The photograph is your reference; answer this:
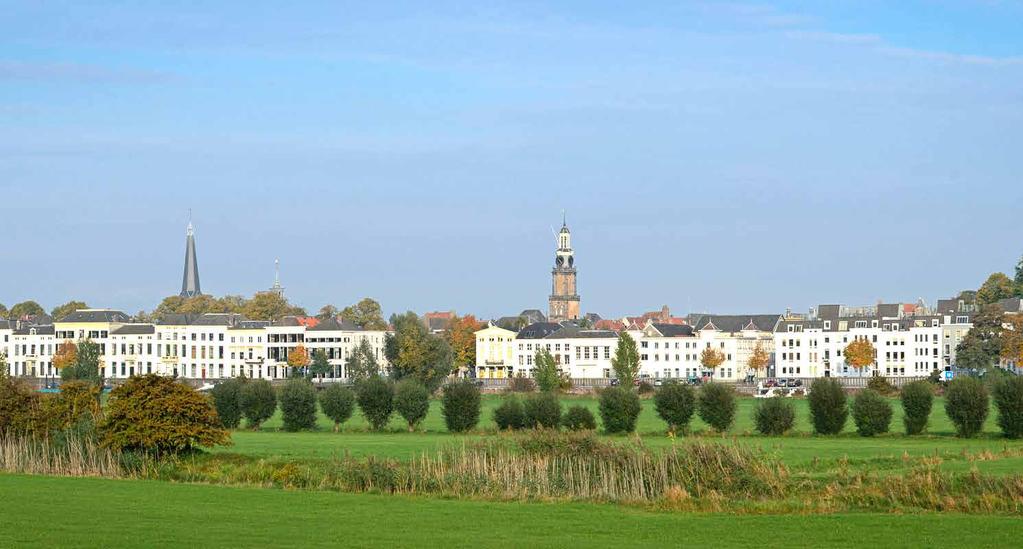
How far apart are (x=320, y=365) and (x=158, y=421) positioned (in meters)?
130

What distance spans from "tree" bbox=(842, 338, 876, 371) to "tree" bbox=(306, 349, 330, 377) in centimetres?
5916

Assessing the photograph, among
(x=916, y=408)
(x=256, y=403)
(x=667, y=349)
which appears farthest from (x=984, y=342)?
(x=256, y=403)

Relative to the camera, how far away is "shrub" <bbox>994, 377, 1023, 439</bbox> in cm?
6975

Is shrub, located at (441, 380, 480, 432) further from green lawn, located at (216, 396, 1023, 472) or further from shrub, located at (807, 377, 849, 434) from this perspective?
shrub, located at (807, 377, 849, 434)

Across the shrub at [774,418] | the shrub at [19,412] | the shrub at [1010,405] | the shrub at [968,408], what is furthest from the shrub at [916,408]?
the shrub at [19,412]

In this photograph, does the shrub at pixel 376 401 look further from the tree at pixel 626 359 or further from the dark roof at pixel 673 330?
the dark roof at pixel 673 330

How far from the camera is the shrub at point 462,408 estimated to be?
79.9m

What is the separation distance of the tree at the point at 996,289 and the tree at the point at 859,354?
855 inches

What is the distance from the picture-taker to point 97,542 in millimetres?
32250

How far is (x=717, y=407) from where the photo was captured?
75625mm

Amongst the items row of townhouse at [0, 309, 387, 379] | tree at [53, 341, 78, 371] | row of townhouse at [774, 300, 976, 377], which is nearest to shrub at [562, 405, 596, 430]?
row of townhouse at [774, 300, 976, 377]

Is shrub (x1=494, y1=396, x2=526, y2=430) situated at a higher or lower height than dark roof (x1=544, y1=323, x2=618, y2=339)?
lower

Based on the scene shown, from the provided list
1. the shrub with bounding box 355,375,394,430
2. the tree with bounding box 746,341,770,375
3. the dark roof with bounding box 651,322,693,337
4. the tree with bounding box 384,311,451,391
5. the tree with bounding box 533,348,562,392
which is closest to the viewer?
the shrub with bounding box 355,375,394,430

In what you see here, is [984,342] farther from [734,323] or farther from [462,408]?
[462,408]
